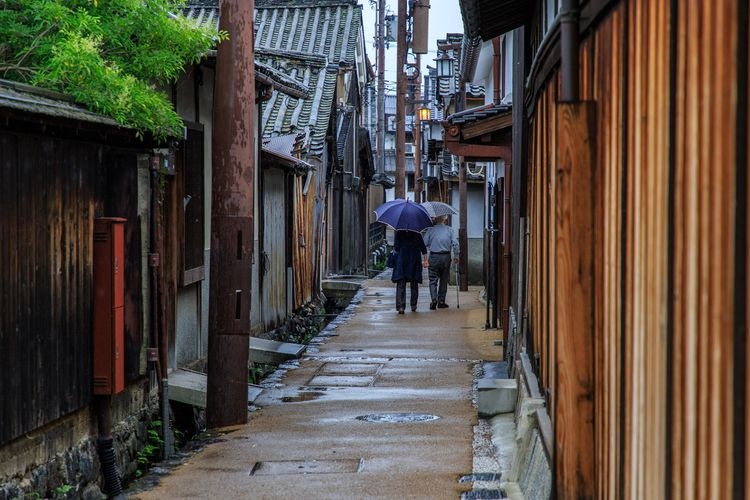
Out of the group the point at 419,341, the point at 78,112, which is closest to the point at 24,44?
the point at 78,112

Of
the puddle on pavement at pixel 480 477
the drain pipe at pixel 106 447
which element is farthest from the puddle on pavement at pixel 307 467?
the drain pipe at pixel 106 447

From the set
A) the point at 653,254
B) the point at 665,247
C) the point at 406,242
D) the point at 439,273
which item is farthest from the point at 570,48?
the point at 439,273

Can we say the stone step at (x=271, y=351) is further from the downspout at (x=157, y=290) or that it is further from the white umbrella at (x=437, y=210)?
the white umbrella at (x=437, y=210)

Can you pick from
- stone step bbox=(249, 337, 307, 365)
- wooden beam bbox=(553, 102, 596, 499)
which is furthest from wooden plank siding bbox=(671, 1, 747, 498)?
stone step bbox=(249, 337, 307, 365)

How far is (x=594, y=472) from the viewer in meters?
5.66

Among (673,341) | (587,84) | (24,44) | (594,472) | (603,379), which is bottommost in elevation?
(594,472)

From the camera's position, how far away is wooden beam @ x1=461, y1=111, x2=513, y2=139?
1590cm

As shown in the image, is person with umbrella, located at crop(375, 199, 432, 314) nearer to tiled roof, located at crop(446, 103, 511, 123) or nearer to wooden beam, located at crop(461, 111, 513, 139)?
wooden beam, located at crop(461, 111, 513, 139)

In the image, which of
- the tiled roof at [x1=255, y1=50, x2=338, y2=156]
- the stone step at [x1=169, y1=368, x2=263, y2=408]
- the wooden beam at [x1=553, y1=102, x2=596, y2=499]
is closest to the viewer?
the wooden beam at [x1=553, y1=102, x2=596, y2=499]

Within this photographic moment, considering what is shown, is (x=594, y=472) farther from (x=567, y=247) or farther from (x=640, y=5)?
(x=640, y=5)

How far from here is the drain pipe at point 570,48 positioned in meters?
5.92

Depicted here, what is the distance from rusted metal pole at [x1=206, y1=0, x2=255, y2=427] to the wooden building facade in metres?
4.38

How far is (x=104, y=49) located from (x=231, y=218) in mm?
2263

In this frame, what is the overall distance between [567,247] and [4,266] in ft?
13.0
